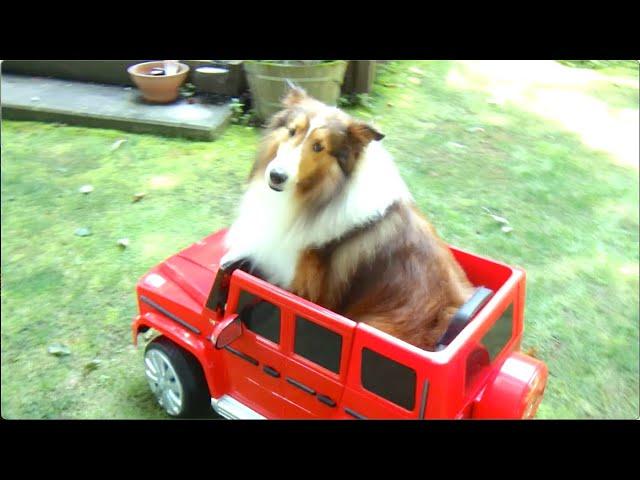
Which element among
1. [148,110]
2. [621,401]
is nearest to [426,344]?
[621,401]

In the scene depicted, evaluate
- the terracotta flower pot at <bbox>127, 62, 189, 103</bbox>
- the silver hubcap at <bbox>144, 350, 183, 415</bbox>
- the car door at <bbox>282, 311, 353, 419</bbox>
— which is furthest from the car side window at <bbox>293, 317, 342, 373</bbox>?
the terracotta flower pot at <bbox>127, 62, 189, 103</bbox>

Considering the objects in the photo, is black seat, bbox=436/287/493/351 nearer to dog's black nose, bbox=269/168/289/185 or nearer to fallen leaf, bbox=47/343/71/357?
dog's black nose, bbox=269/168/289/185

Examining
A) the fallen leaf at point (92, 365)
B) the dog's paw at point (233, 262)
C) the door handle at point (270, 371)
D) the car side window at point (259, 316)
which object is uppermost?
the dog's paw at point (233, 262)

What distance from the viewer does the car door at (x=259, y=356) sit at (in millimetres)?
1995

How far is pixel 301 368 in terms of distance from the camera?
193 centimetres

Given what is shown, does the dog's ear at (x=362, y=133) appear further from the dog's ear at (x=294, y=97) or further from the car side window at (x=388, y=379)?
the car side window at (x=388, y=379)

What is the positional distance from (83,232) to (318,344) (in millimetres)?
2070

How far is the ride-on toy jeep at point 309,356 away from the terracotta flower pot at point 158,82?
1273 mm

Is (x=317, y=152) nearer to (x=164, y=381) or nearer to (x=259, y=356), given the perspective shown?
(x=259, y=356)

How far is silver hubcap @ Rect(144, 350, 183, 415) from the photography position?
2.29 meters

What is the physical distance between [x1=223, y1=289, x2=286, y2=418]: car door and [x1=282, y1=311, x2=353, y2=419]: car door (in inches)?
2.1

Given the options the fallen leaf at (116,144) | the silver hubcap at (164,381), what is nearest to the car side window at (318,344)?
the silver hubcap at (164,381)

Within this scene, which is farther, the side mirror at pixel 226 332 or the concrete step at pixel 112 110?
the concrete step at pixel 112 110

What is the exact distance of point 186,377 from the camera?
224cm
